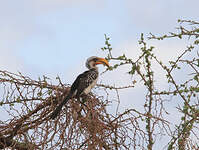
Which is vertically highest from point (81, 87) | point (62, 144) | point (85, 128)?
point (81, 87)

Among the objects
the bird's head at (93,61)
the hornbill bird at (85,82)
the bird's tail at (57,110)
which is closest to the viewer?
the bird's tail at (57,110)

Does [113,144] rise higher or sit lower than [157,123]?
lower

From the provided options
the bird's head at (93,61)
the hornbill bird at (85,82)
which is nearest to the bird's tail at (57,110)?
the hornbill bird at (85,82)

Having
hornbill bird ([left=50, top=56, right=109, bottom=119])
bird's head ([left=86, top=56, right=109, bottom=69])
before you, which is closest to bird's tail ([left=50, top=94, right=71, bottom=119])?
hornbill bird ([left=50, top=56, right=109, bottom=119])

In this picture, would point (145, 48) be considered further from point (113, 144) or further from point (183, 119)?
point (113, 144)

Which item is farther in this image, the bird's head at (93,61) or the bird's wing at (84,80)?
the bird's head at (93,61)

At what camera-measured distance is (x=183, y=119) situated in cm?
607

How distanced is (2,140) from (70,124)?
1.26 m

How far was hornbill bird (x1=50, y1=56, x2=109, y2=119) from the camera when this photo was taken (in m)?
4.98

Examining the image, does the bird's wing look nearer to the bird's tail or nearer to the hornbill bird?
the hornbill bird

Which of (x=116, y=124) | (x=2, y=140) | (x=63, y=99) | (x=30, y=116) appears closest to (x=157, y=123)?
(x=116, y=124)

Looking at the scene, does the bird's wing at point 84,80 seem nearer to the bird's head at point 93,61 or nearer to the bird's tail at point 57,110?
the bird's head at point 93,61

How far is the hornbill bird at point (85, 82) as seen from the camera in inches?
196

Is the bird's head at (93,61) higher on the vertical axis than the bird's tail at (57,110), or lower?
higher
